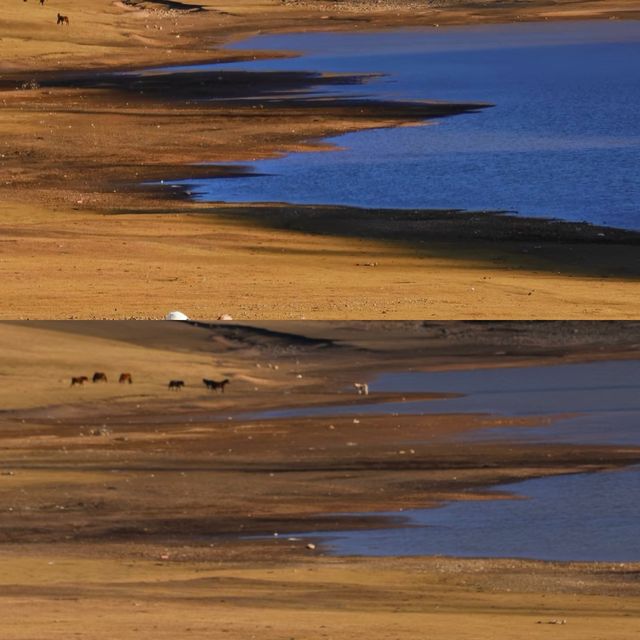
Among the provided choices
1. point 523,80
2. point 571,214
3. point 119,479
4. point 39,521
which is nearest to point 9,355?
point 119,479

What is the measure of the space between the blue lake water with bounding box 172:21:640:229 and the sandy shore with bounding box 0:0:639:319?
6.19ft

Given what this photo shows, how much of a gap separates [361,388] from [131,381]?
270cm

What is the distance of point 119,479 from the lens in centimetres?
1645

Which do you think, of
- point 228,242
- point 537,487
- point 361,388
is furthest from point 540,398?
point 228,242

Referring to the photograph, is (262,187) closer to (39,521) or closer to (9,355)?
(9,355)

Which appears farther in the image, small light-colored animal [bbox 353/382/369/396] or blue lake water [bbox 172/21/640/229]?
blue lake water [bbox 172/21/640/229]

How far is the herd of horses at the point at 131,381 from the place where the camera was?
20766 millimetres

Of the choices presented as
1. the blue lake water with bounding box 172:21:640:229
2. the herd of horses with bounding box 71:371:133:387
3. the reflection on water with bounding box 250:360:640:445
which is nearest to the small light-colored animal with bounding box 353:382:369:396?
the reflection on water with bounding box 250:360:640:445

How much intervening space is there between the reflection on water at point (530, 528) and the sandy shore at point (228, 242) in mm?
7214

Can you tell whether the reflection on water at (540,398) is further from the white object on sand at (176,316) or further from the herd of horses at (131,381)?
the white object on sand at (176,316)

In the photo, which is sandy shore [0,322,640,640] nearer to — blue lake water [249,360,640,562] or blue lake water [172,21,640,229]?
blue lake water [249,360,640,562]

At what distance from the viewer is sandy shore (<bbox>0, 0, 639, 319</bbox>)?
79.8ft

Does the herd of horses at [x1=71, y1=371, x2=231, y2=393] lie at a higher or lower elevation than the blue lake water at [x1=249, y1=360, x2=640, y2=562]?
lower

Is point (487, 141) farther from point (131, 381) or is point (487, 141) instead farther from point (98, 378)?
point (98, 378)
